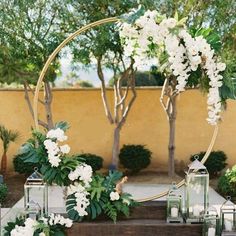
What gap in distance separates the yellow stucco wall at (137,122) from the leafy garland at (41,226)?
5780mm

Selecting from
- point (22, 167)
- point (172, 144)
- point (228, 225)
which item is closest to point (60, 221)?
point (228, 225)

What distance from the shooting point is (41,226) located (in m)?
4.96

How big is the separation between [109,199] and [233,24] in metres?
5.17

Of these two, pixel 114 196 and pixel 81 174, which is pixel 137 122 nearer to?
pixel 114 196

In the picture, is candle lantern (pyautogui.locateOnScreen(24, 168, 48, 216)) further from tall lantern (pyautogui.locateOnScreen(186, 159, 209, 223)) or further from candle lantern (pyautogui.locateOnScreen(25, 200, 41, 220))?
tall lantern (pyautogui.locateOnScreen(186, 159, 209, 223))

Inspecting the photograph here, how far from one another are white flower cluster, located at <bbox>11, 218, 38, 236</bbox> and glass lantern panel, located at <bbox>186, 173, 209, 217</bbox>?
1.62 meters

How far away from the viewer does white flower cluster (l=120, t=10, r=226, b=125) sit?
5.13 meters

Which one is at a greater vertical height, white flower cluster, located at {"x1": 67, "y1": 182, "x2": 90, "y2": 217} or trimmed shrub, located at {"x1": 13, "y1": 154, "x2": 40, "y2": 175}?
white flower cluster, located at {"x1": 67, "y1": 182, "x2": 90, "y2": 217}

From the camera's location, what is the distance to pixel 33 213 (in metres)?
5.20

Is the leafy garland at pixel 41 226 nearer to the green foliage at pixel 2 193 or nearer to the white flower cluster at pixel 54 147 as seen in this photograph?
the white flower cluster at pixel 54 147

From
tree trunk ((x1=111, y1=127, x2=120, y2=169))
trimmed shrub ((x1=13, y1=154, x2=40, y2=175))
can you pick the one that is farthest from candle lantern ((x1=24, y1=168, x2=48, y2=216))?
tree trunk ((x1=111, y1=127, x2=120, y2=169))

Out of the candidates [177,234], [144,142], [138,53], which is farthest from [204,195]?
[144,142]

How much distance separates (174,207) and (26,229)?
1.53 meters

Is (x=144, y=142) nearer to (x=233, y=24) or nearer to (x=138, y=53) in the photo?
(x=233, y=24)
